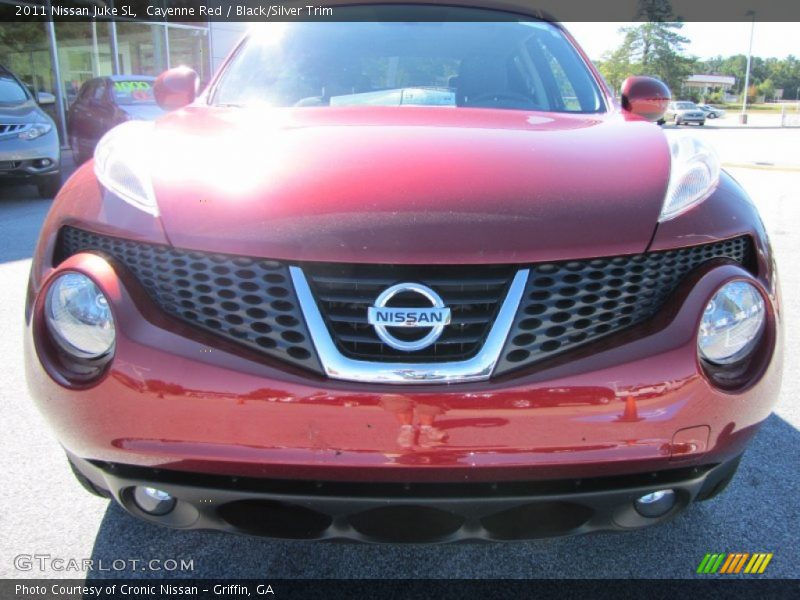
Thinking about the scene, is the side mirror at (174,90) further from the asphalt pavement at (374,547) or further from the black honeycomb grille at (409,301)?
the black honeycomb grille at (409,301)

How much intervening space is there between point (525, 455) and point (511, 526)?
8.2 inches

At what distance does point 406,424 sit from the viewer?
1.39 metres

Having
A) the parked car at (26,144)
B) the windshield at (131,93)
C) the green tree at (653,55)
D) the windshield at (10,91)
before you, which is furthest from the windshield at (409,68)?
the green tree at (653,55)

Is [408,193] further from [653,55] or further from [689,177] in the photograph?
[653,55]

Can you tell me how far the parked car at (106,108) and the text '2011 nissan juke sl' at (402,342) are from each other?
10091 millimetres

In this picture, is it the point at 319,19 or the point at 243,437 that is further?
the point at 319,19

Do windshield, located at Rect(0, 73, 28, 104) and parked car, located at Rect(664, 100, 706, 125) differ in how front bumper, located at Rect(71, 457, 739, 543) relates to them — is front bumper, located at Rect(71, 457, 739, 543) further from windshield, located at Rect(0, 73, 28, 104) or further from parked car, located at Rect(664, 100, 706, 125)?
parked car, located at Rect(664, 100, 706, 125)

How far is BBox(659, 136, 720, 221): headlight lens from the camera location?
5.24 feet

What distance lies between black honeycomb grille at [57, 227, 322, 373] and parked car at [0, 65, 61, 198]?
7451 mm

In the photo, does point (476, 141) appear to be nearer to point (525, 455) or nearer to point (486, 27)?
point (525, 455)

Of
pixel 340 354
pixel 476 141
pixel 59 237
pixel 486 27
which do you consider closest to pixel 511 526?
pixel 340 354

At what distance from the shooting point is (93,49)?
53.7 ft

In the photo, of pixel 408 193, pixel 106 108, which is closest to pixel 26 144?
pixel 106 108

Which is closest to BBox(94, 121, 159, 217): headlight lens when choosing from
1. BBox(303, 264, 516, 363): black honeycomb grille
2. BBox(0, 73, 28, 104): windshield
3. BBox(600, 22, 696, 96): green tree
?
BBox(303, 264, 516, 363): black honeycomb grille
